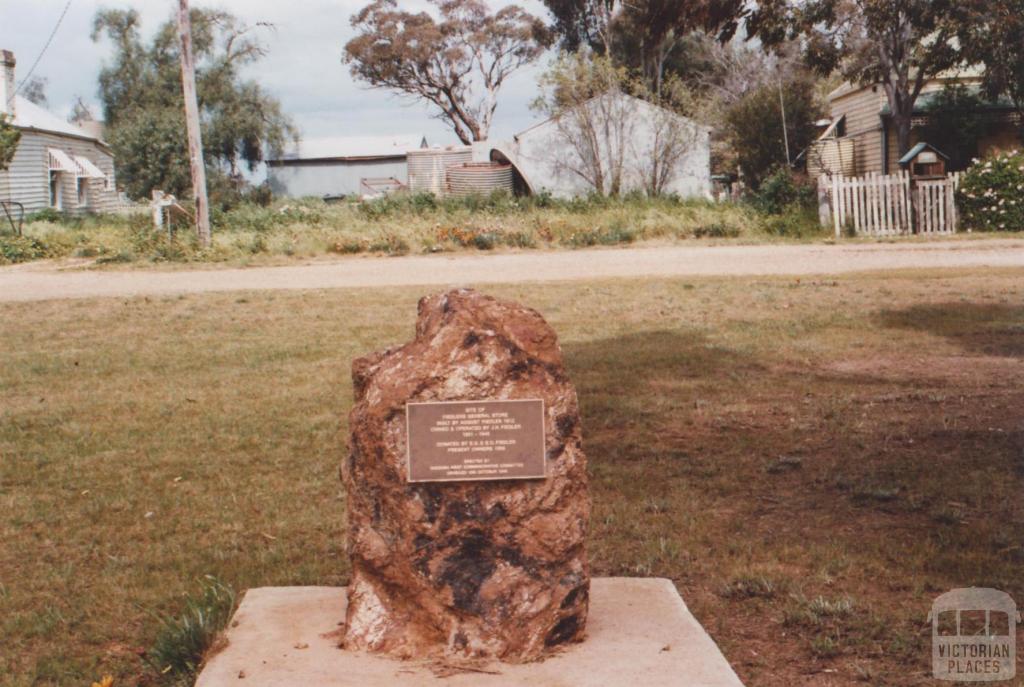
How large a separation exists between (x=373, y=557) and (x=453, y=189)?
3361 centimetres

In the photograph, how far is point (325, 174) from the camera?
53.6 m

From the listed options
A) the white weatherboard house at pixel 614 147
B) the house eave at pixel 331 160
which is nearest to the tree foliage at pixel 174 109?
the house eave at pixel 331 160

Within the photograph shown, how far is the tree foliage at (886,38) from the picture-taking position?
82.3 ft

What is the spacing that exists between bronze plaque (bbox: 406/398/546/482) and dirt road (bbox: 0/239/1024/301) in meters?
12.2

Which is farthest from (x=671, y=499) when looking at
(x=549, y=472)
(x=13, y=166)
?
(x=13, y=166)

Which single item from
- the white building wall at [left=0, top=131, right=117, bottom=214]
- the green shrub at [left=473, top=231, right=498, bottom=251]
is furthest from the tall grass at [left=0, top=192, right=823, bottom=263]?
the white building wall at [left=0, top=131, right=117, bottom=214]

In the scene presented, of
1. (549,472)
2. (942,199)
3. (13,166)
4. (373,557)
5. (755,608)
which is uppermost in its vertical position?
(13,166)

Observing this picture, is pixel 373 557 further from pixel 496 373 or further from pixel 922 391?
pixel 922 391

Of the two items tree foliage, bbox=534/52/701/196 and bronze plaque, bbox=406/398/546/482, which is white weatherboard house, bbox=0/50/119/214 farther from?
bronze plaque, bbox=406/398/546/482

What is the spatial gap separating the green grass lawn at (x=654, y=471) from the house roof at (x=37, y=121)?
29.4 m

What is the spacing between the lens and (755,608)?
4.75 m

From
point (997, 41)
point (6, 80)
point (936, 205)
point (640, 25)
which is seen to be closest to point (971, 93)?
point (997, 41)

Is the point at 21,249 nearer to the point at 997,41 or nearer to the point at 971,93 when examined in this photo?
the point at 997,41

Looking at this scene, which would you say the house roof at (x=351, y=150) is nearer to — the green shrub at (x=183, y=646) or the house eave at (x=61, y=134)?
the house eave at (x=61, y=134)
